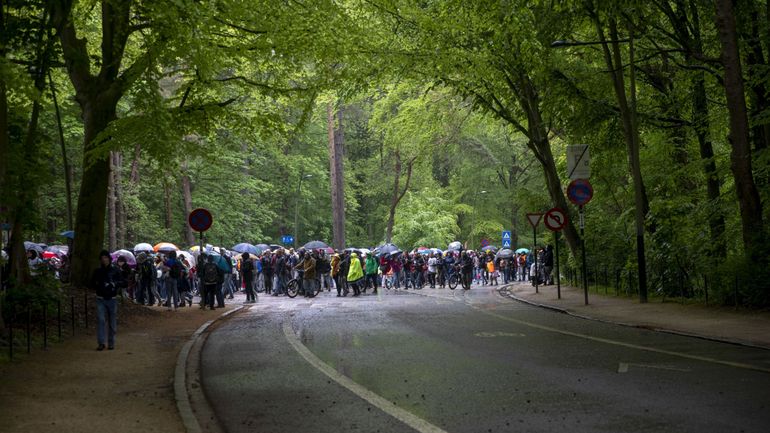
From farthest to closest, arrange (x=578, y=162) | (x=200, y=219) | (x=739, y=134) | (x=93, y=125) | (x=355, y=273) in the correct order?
(x=355, y=273) → (x=578, y=162) → (x=200, y=219) → (x=93, y=125) → (x=739, y=134)

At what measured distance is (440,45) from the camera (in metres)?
25.4

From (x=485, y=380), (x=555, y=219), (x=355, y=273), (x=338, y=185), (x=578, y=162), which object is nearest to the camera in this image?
(x=485, y=380)

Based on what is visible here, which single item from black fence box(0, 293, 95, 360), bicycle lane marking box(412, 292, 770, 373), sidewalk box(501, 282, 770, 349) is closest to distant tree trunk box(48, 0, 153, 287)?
black fence box(0, 293, 95, 360)

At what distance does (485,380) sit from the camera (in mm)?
10461

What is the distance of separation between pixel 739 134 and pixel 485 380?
36.2 ft

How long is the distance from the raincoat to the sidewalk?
1218cm

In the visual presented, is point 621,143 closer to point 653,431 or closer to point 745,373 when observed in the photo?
point 745,373

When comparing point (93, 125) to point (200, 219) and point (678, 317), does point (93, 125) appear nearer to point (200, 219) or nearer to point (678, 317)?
point (200, 219)

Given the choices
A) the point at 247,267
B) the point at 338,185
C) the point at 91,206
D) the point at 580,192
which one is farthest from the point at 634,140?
the point at 338,185

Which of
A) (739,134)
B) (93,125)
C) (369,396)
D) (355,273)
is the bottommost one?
(369,396)

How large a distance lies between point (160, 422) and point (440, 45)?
61.0 ft

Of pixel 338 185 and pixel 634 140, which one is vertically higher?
pixel 338 185

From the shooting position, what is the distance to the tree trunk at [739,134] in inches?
725

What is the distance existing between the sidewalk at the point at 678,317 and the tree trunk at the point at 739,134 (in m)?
1.74
